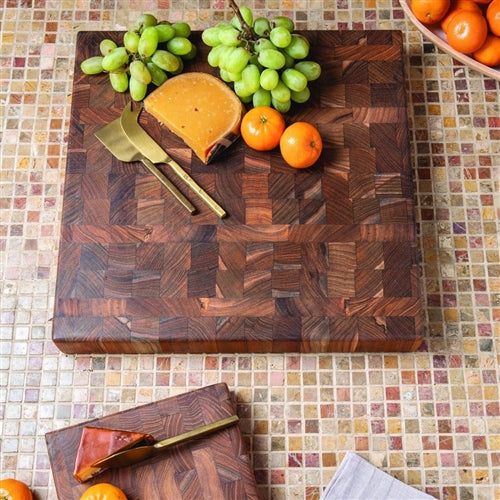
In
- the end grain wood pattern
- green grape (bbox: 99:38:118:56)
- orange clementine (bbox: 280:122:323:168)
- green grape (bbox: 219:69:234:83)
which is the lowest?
the end grain wood pattern

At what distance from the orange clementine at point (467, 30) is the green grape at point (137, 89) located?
1.47 ft

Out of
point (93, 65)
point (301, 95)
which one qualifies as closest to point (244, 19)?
point (301, 95)

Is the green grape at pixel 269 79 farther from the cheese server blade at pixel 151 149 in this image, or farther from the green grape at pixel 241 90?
the cheese server blade at pixel 151 149

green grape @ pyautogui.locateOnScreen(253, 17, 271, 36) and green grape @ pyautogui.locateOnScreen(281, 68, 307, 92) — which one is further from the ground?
green grape @ pyautogui.locateOnScreen(253, 17, 271, 36)

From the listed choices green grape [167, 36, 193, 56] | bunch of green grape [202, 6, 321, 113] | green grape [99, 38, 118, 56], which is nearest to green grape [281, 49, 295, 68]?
bunch of green grape [202, 6, 321, 113]

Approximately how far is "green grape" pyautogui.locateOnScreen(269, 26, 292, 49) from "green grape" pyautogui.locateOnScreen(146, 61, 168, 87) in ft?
0.57

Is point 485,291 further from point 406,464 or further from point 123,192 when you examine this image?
point 123,192

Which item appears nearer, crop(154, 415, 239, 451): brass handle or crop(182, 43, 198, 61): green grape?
crop(154, 415, 239, 451): brass handle

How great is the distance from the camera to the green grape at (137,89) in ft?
3.54

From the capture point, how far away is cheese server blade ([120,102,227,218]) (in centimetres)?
105

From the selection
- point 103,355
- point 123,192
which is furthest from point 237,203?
point 103,355

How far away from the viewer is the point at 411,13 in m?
1.11

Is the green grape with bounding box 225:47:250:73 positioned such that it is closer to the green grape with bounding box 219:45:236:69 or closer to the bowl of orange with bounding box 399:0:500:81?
the green grape with bounding box 219:45:236:69

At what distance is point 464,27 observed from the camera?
1.04 m
